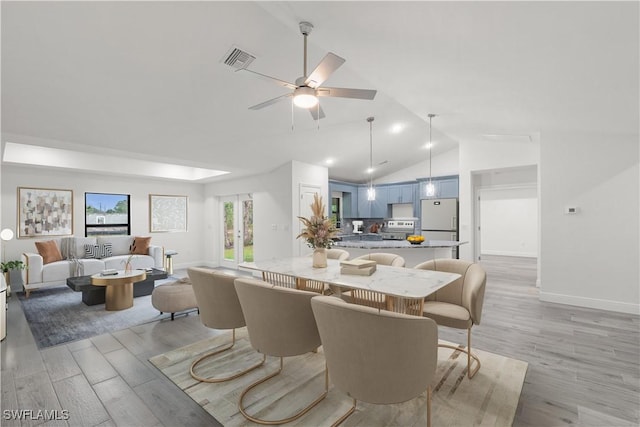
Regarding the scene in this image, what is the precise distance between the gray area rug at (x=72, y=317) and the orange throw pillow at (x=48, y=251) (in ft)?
2.19

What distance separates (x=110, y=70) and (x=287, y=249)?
402 centimetres

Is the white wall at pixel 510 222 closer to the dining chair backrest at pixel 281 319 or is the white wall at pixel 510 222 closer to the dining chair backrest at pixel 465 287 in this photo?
the dining chair backrest at pixel 465 287

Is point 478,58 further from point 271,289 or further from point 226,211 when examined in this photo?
point 226,211

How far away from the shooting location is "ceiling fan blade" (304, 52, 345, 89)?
6.31 feet

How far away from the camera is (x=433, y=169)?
7.69 m

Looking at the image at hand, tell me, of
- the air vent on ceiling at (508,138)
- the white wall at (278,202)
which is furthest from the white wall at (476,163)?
the white wall at (278,202)

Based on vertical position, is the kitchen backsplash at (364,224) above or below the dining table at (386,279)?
above

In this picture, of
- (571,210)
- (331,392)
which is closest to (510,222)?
(571,210)

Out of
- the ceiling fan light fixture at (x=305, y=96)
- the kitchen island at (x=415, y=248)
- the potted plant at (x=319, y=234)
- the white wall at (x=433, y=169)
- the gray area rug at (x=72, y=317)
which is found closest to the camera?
the ceiling fan light fixture at (x=305, y=96)

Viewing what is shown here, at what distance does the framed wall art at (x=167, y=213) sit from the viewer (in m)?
7.25

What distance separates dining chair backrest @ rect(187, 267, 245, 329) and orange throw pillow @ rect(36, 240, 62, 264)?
15.5 ft

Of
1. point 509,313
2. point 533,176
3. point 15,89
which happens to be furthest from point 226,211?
point 533,176

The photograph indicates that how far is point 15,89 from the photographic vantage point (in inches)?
110

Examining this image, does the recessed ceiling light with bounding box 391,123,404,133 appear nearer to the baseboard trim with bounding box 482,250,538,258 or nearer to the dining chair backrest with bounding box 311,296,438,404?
the dining chair backrest with bounding box 311,296,438,404
